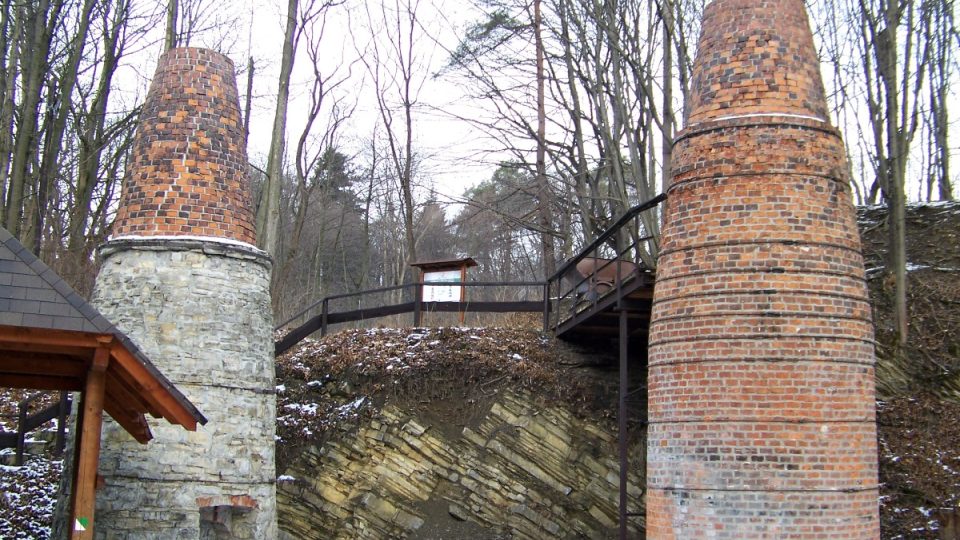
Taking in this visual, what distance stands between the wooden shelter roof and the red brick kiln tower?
483 cm

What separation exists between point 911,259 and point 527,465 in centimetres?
802

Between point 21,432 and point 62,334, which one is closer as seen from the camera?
point 62,334

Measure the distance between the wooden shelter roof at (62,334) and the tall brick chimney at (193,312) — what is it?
1.67 metres

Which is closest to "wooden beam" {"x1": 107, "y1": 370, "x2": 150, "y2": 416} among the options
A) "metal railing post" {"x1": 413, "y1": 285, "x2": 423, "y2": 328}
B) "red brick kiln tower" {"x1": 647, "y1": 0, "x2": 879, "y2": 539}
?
"red brick kiln tower" {"x1": 647, "y1": 0, "x2": 879, "y2": 539}

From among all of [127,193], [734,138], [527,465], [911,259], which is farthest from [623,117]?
[127,193]

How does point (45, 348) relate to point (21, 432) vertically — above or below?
above

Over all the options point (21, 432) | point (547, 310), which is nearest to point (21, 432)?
point (21, 432)

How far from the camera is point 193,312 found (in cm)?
1048

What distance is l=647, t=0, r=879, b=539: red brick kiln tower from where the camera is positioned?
349 inches

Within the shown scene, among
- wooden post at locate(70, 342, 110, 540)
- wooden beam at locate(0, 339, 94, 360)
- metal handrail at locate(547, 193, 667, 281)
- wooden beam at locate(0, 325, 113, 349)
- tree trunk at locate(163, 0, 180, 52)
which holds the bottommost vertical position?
wooden post at locate(70, 342, 110, 540)

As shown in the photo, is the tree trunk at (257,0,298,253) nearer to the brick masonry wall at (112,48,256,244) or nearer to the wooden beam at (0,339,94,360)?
the brick masonry wall at (112,48,256,244)

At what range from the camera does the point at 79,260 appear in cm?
1952

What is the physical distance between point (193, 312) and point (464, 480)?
5.51 meters

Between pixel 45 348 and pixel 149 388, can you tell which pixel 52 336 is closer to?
pixel 45 348
